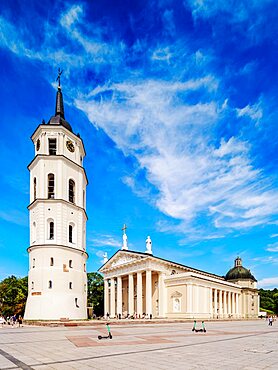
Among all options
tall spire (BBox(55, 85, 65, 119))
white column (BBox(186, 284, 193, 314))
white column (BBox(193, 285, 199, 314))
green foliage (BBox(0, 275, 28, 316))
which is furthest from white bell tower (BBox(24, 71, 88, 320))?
green foliage (BBox(0, 275, 28, 316))

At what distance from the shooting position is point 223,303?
7550cm

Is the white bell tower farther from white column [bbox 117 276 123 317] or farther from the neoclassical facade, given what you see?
white column [bbox 117 276 123 317]

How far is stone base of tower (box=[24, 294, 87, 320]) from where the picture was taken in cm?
3553

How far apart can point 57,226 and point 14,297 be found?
1519 inches

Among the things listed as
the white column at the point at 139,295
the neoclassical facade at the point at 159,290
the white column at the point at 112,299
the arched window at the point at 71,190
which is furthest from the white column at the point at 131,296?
the arched window at the point at 71,190

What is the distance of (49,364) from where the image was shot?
11.6 m

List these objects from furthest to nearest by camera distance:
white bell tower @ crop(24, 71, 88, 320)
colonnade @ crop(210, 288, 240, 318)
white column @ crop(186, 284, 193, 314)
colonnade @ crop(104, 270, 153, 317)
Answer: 1. colonnade @ crop(210, 288, 240, 318)
2. colonnade @ crop(104, 270, 153, 317)
3. white column @ crop(186, 284, 193, 314)
4. white bell tower @ crop(24, 71, 88, 320)

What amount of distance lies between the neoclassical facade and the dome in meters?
18.0

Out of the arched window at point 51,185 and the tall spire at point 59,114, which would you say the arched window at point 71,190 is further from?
the tall spire at point 59,114

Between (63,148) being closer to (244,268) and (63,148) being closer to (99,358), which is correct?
(99,358)

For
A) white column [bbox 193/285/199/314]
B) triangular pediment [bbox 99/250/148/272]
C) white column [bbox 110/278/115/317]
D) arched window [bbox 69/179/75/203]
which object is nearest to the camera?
arched window [bbox 69/179/75/203]

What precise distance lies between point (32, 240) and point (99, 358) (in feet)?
93.8

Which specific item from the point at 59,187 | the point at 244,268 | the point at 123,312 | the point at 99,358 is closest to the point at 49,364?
the point at 99,358

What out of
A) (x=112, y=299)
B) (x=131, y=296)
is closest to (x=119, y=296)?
(x=131, y=296)
